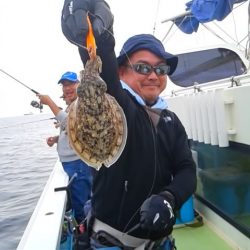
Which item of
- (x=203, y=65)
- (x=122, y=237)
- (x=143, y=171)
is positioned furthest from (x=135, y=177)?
(x=203, y=65)

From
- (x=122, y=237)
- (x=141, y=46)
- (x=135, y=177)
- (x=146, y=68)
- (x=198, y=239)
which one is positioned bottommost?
(x=198, y=239)

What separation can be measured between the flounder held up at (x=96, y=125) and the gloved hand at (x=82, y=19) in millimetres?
157

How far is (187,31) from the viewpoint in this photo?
272 inches

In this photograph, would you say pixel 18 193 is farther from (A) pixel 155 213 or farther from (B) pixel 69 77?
(A) pixel 155 213

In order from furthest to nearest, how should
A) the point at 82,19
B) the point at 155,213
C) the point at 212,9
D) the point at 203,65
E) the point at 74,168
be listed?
the point at 203,65, the point at 74,168, the point at 212,9, the point at 155,213, the point at 82,19

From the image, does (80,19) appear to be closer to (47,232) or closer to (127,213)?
(127,213)

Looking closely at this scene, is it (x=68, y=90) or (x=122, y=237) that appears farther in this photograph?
(x=68, y=90)

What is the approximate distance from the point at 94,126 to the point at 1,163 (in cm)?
1863

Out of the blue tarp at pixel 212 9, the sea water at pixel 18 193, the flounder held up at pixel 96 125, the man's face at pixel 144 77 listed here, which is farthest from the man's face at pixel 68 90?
the flounder held up at pixel 96 125

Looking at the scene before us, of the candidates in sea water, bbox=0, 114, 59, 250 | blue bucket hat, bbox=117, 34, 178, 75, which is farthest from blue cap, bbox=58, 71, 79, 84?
blue bucket hat, bbox=117, 34, 178, 75

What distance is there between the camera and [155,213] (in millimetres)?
1986

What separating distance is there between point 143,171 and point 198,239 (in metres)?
2.18

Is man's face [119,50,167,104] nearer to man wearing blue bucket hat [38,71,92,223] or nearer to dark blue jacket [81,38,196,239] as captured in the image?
dark blue jacket [81,38,196,239]

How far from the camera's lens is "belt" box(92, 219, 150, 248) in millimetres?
2213
